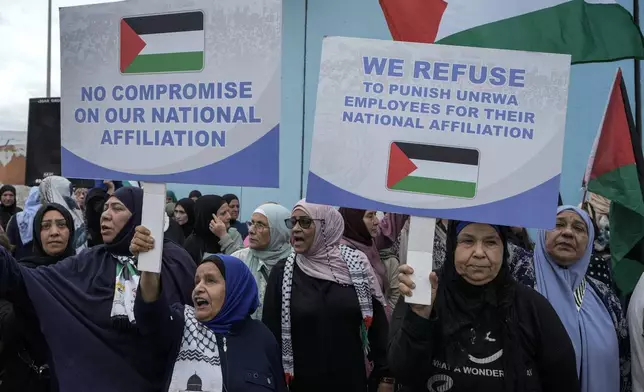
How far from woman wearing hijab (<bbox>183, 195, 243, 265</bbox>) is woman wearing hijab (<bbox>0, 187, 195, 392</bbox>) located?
7.40ft

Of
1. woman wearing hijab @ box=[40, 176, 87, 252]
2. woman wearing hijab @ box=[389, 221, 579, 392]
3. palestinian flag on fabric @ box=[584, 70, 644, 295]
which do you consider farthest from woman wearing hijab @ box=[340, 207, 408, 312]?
woman wearing hijab @ box=[40, 176, 87, 252]

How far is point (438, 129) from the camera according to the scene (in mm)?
2311

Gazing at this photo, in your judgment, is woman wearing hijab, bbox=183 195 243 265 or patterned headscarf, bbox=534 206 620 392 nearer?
patterned headscarf, bbox=534 206 620 392

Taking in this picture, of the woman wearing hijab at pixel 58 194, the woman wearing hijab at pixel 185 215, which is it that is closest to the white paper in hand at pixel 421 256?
the woman wearing hijab at pixel 58 194

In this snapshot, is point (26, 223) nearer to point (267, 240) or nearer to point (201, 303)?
point (267, 240)

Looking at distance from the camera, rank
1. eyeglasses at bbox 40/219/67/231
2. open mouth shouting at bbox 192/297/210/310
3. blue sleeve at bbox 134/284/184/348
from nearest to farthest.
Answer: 1. blue sleeve at bbox 134/284/184/348
2. open mouth shouting at bbox 192/297/210/310
3. eyeglasses at bbox 40/219/67/231

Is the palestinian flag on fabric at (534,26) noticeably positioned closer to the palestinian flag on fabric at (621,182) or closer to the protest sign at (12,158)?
the palestinian flag on fabric at (621,182)

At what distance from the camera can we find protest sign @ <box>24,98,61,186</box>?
250 inches

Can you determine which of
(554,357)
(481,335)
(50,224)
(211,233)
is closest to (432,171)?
(481,335)

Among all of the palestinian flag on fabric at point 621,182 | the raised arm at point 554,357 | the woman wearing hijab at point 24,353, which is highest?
the palestinian flag on fabric at point 621,182

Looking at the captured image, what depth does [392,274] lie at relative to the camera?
4.22m

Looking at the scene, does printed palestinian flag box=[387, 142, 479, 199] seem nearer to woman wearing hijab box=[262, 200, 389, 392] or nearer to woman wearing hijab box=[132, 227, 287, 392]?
woman wearing hijab box=[132, 227, 287, 392]

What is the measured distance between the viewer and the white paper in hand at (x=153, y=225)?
2318 mm

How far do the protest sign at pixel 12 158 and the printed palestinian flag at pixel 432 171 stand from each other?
11.7m
